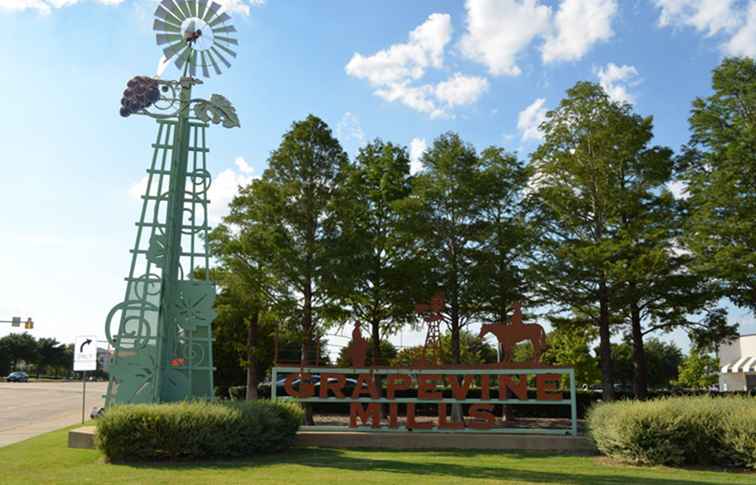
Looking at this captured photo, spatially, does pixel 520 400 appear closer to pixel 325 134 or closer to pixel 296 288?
pixel 296 288

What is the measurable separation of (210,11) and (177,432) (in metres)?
11.2

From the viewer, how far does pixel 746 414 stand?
41.9 ft

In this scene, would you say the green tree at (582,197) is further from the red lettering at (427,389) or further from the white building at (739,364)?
the white building at (739,364)

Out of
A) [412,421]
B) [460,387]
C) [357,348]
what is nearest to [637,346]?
[460,387]

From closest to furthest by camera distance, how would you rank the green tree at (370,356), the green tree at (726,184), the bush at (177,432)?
the bush at (177,432), the green tree at (370,356), the green tree at (726,184)

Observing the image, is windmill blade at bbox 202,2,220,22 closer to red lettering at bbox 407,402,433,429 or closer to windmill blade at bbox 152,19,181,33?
windmill blade at bbox 152,19,181,33

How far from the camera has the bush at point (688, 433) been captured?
41.9 feet

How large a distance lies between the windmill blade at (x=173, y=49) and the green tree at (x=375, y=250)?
22.3 ft

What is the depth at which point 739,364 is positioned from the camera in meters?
49.6

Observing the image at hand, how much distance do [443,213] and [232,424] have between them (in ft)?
36.5

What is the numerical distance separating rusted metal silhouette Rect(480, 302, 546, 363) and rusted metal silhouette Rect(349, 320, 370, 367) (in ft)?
11.4

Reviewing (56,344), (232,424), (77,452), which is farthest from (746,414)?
(56,344)

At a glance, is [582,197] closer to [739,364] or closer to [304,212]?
[304,212]

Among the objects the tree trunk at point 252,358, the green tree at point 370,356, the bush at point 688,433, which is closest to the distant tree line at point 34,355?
the green tree at point 370,356
